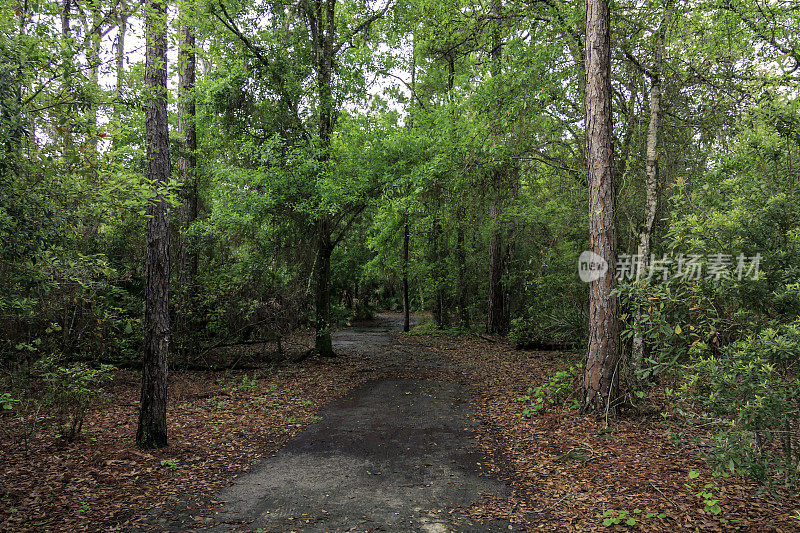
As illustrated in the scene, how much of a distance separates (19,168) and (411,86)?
21.3m

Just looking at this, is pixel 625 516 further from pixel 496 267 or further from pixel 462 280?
pixel 462 280

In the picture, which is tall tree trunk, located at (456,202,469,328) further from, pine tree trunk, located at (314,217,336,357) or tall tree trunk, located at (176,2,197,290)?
tall tree trunk, located at (176,2,197,290)

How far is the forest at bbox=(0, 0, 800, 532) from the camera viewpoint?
400 centimetres

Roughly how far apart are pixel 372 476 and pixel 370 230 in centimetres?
820

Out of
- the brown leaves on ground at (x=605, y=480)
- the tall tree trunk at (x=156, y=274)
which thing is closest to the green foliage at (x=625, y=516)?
the brown leaves on ground at (x=605, y=480)

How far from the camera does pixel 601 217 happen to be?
682 cm

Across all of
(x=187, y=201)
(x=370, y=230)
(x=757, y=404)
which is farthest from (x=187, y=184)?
(x=757, y=404)

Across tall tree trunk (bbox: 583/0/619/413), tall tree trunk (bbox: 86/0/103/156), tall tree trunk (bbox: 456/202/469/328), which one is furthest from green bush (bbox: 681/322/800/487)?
tall tree trunk (bbox: 456/202/469/328)

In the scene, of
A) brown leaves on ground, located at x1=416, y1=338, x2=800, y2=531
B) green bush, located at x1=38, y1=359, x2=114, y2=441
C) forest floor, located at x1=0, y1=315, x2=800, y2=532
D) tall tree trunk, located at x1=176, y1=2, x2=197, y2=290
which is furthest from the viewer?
tall tree trunk, located at x1=176, y1=2, x2=197, y2=290

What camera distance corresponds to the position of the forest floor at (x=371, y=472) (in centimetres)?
402

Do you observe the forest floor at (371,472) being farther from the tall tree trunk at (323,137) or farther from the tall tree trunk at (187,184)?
the tall tree trunk at (323,137)

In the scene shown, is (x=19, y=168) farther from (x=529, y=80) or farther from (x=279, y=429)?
(x=529, y=80)

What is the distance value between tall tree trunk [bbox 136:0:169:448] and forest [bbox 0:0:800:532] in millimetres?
42

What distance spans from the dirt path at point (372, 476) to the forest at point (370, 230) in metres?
0.05
